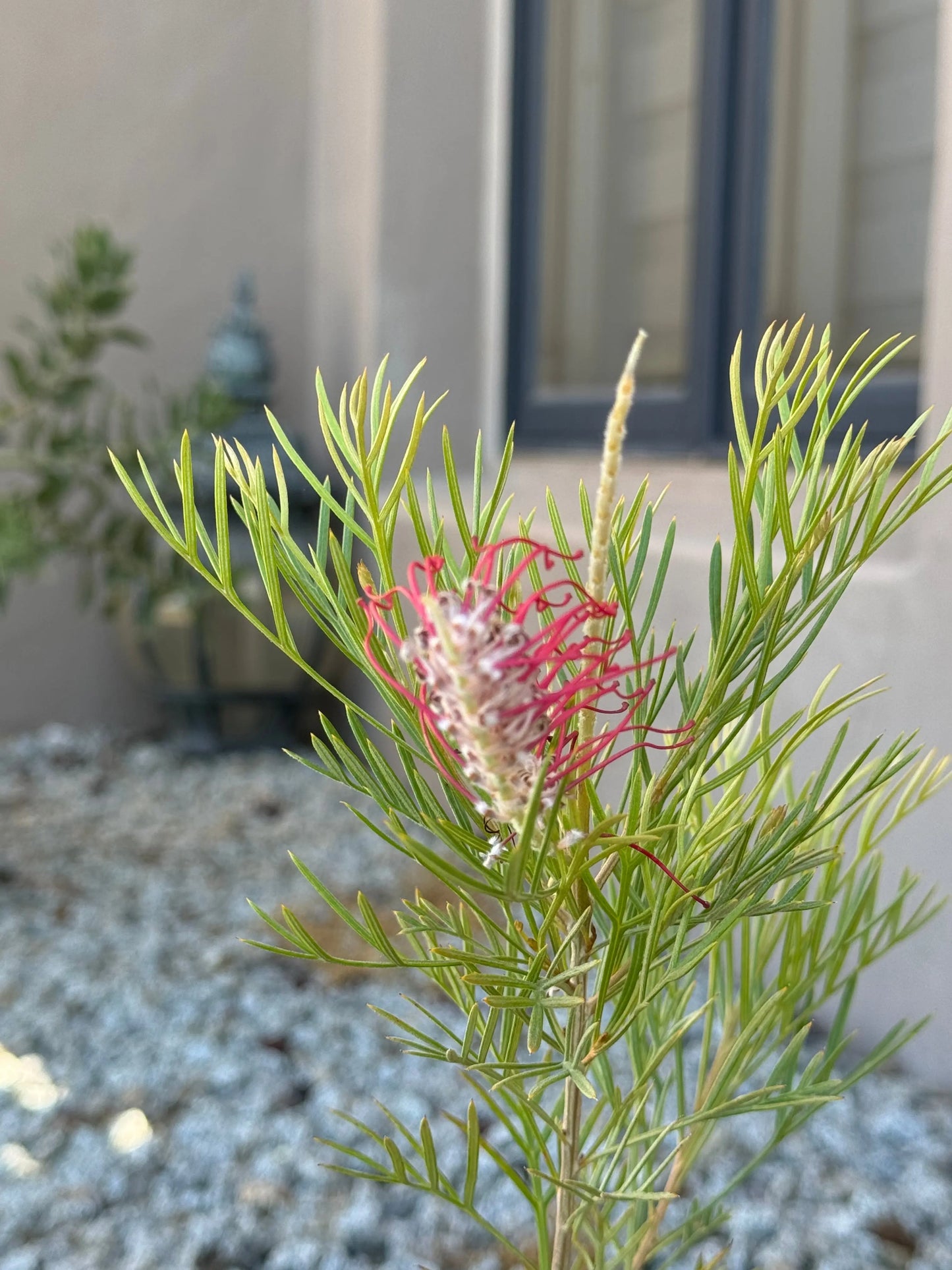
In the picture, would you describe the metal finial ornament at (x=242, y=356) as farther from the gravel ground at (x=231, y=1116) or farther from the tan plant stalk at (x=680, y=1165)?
the tan plant stalk at (x=680, y=1165)

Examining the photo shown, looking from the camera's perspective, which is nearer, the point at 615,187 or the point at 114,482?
the point at 615,187

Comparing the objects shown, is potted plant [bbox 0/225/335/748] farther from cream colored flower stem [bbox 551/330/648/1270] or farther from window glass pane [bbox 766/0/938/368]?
cream colored flower stem [bbox 551/330/648/1270]

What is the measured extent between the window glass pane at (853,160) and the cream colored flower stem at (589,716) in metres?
1.87

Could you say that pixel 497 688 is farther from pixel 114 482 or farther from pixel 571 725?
pixel 114 482

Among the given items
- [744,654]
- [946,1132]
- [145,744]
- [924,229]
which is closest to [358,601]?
[744,654]

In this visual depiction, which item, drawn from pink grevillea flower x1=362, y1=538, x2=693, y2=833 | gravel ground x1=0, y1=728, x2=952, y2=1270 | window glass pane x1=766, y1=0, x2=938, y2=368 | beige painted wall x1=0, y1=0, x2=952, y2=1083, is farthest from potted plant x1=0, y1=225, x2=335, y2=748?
pink grevillea flower x1=362, y1=538, x2=693, y2=833

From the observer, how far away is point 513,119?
8.45ft

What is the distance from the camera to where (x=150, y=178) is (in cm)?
300

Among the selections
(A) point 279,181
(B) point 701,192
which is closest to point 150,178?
(A) point 279,181

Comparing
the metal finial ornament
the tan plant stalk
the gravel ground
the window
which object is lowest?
the gravel ground

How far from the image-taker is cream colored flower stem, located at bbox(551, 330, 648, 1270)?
0.34 metres

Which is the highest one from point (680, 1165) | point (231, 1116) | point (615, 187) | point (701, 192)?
point (615, 187)

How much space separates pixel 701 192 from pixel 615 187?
64 centimetres

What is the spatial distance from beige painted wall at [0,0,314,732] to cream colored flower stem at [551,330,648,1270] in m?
2.81
